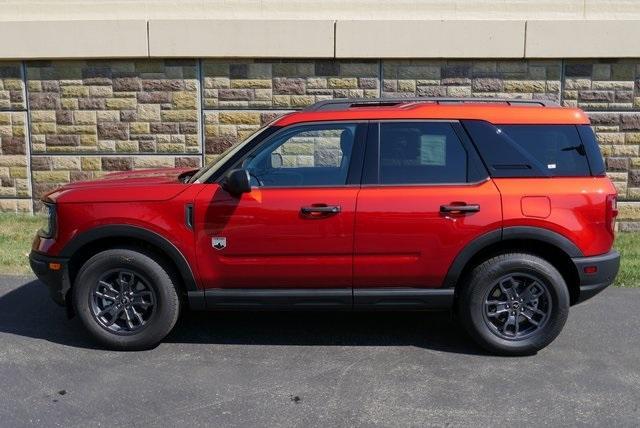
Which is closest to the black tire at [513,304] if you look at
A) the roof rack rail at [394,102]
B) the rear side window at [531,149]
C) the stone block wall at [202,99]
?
the rear side window at [531,149]

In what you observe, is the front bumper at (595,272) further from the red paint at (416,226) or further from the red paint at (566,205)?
the red paint at (416,226)

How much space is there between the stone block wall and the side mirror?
4305 mm

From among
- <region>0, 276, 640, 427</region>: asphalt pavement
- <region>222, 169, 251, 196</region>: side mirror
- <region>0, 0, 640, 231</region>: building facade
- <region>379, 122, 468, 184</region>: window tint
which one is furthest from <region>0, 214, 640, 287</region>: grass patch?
<region>222, 169, 251, 196</region>: side mirror

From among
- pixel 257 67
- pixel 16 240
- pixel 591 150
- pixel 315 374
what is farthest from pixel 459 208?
pixel 16 240

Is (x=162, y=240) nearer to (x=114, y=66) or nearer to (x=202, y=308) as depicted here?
(x=202, y=308)

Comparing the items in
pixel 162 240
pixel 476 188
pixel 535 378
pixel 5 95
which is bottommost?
pixel 535 378

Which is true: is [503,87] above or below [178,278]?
A: above

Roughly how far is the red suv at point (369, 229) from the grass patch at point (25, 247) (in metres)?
2.25

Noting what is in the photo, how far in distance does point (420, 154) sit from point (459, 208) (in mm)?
483

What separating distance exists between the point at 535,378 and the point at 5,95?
8.05 metres

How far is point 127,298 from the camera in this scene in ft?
14.9

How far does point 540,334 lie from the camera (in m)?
4.48

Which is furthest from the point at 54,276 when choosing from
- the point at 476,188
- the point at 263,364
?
the point at 476,188

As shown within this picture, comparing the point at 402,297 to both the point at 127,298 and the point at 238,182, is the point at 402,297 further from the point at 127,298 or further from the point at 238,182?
the point at 127,298
